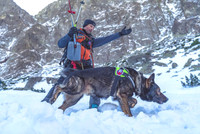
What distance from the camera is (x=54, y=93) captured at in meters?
3.30

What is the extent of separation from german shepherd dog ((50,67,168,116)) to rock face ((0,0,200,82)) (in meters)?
39.2

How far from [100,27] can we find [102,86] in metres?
60.4

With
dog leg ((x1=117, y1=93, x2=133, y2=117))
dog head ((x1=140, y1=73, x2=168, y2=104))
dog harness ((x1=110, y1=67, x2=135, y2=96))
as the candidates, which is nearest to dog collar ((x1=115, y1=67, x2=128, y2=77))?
dog harness ((x1=110, y1=67, x2=135, y2=96))

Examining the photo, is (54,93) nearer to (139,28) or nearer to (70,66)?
(70,66)

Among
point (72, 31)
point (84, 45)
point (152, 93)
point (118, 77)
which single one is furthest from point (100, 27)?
point (118, 77)

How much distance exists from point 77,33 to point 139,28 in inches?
2213

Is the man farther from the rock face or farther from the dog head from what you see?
the rock face

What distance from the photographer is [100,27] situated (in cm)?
6203

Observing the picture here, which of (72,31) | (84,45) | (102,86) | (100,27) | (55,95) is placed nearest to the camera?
(55,95)

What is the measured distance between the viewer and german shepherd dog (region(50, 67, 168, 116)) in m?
3.42

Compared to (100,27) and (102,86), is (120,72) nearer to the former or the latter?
(102,86)

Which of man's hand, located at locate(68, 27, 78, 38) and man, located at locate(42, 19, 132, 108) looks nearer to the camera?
man's hand, located at locate(68, 27, 78, 38)

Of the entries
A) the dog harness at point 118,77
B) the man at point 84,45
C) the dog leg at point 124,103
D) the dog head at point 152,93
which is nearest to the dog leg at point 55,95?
the man at point 84,45

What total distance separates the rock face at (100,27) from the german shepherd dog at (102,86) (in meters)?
39.2
